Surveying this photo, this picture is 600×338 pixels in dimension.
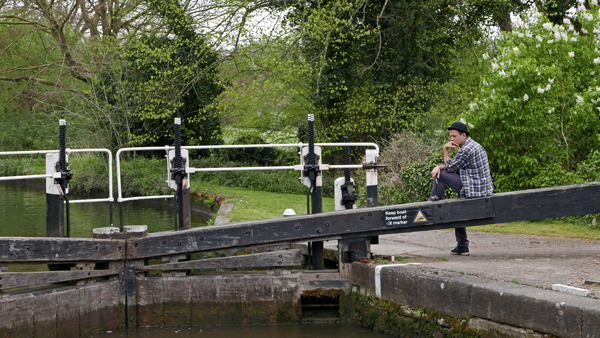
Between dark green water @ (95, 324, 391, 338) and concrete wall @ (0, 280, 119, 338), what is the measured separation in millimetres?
244

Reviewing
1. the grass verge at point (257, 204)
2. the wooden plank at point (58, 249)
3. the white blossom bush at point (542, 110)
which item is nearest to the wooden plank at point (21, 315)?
the wooden plank at point (58, 249)

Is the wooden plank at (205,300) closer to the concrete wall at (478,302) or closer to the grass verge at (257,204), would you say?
the concrete wall at (478,302)

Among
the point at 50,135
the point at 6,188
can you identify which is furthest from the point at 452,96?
the point at 50,135

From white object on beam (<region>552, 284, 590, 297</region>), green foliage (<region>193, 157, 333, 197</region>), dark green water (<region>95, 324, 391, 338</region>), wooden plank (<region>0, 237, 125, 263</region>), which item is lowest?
dark green water (<region>95, 324, 391, 338</region>)

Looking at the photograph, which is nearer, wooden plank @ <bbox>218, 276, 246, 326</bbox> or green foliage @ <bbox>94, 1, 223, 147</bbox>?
wooden plank @ <bbox>218, 276, 246, 326</bbox>

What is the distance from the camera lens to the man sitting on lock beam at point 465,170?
715cm

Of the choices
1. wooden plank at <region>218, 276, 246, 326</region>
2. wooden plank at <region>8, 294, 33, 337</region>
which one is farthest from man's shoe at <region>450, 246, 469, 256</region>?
wooden plank at <region>8, 294, 33, 337</region>

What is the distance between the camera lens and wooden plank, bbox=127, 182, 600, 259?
23.8 feet

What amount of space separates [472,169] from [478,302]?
202cm

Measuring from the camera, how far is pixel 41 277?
7109 millimetres

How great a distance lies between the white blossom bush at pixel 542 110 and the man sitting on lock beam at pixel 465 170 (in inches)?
168

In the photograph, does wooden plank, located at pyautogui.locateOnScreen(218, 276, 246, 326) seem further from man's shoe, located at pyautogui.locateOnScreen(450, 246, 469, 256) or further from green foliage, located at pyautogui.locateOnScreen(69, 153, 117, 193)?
green foliage, located at pyautogui.locateOnScreen(69, 153, 117, 193)

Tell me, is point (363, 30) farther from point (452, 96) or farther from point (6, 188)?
point (6, 188)

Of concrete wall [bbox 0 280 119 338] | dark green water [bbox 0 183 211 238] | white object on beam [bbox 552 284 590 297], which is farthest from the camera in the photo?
dark green water [bbox 0 183 211 238]
